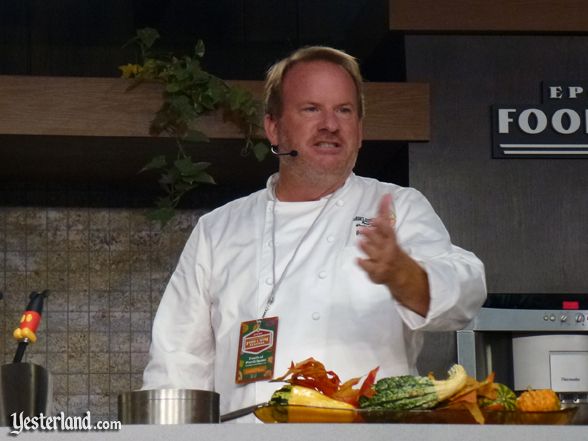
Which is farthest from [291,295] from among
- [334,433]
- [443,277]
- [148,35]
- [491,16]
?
[491,16]

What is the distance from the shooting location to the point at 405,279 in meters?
1.57

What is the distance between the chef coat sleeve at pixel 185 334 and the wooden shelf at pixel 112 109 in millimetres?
970

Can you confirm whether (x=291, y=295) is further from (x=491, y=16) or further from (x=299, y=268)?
(x=491, y=16)

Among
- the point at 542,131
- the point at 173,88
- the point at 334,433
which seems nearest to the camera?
the point at 334,433

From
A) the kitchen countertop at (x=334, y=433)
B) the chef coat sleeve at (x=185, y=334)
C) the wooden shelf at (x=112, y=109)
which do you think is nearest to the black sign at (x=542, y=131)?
the wooden shelf at (x=112, y=109)

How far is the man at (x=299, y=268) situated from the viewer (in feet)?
6.47

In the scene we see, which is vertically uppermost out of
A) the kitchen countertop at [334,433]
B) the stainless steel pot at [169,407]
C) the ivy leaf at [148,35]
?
the ivy leaf at [148,35]

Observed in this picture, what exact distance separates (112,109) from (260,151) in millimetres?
400

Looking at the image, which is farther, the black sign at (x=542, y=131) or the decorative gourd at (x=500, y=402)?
the black sign at (x=542, y=131)

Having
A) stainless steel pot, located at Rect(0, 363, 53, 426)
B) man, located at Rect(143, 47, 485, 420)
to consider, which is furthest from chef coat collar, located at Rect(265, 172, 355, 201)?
stainless steel pot, located at Rect(0, 363, 53, 426)

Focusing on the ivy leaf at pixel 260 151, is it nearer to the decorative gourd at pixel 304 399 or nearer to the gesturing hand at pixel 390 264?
the gesturing hand at pixel 390 264

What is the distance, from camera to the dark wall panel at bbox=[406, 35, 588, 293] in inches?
123

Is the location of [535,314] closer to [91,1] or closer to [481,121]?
[481,121]

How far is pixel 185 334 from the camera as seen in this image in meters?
2.10
